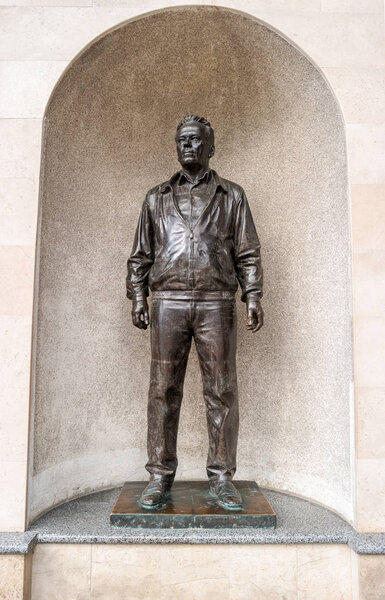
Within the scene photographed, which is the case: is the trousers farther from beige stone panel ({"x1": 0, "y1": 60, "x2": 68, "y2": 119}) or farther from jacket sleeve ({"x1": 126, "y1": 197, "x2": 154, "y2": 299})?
beige stone panel ({"x1": 0, "y1": 60, "x2": 68, "y2": 119})

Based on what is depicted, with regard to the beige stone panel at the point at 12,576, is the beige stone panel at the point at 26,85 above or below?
above

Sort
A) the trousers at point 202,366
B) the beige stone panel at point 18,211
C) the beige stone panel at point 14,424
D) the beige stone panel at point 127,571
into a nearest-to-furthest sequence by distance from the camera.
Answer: the beige stone panel at point 127,571, the beige stone panel at point 14,424, the beige stone panel at point 18,211, the trousers at point 202,366

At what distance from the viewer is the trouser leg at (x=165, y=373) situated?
318 centimetres

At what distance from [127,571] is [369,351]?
1.87m

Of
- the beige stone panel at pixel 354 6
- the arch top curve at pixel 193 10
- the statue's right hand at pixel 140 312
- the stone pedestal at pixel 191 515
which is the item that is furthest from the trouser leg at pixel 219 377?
the beige stone panel at pixel 354 6

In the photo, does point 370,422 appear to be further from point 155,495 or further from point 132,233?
point 132,233

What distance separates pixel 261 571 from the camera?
9.29 feet

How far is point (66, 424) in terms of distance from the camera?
3.60m

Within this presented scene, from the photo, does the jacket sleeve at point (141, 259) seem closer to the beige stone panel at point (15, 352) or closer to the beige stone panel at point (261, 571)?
the beige stone panel at point (15, 352)

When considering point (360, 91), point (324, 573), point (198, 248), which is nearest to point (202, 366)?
point (198, 248)

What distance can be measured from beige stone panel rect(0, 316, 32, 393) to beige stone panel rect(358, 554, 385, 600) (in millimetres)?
2140

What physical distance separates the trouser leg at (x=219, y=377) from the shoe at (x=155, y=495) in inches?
12.3

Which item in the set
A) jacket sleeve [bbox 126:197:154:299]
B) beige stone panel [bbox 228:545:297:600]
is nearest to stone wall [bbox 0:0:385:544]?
beige stone panel [bbox 228:545:297:600]

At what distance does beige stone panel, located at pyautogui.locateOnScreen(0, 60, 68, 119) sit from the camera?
3.12 m
